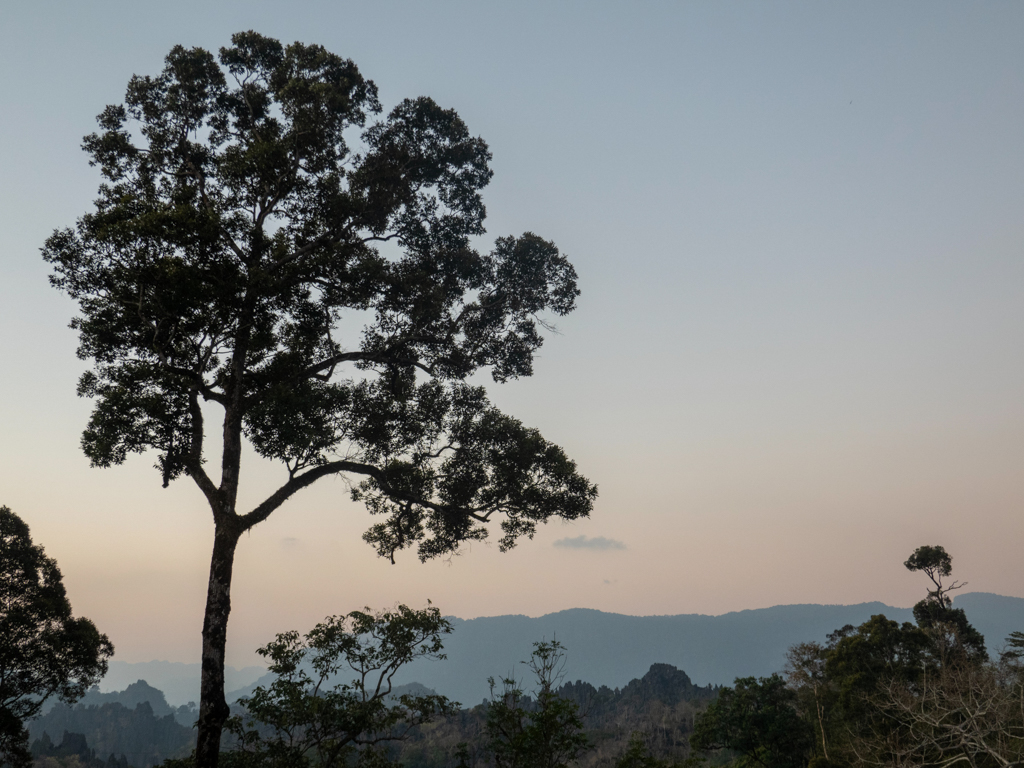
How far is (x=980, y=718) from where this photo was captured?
2200 centimetres

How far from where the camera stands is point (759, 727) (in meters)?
41.1

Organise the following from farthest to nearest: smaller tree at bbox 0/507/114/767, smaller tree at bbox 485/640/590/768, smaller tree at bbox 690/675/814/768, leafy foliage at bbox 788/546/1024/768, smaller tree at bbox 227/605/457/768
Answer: smaller tree at bbox 690/675/814/768 → leafy foliage at bbox 788/546/1024/768 → smaller tree at bbox 0/507/114/767 → smaller tree at bbox 485/640/590/768 → smaller tree at bbox 227/605/457/768

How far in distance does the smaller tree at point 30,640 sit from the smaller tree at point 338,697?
10.1 m

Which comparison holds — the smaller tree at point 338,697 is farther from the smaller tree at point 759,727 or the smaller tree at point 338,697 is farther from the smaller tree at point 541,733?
the smaller tree at point 759,727

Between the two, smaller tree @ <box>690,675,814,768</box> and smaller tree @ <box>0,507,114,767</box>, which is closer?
smaller tree @ <box>0,507,114,767</box>

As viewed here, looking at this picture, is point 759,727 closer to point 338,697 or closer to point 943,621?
point 943,621

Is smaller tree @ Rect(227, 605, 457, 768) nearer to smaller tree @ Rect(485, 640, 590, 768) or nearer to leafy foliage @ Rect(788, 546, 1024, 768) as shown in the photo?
smaller tree @ Rect(485, 640, 590, 768)

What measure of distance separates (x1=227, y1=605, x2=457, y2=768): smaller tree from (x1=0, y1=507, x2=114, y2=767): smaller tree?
33.0 feet

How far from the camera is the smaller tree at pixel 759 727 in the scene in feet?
134

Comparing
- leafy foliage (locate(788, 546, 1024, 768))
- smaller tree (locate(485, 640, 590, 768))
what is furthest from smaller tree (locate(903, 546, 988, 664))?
smaller tree (locate(485, 640, 590, 768))

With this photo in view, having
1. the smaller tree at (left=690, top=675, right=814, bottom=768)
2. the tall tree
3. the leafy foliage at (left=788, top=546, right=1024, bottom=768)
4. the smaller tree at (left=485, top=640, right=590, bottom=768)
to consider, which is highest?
the tall tree

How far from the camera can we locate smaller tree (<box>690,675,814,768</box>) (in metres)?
40.9

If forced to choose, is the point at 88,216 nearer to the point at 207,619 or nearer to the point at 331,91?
the point at 331,91

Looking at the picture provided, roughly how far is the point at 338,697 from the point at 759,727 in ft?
130
